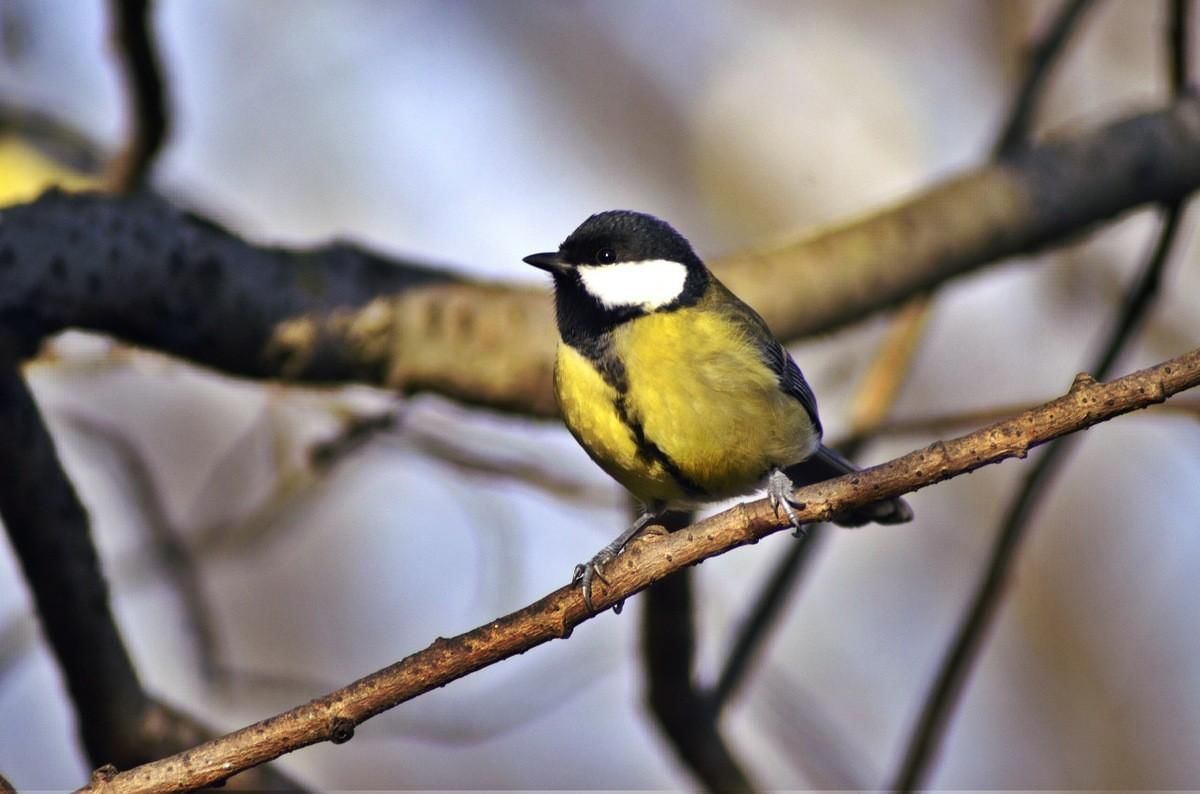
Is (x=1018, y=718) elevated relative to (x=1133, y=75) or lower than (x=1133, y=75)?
lower

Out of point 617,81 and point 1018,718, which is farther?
point 617,81

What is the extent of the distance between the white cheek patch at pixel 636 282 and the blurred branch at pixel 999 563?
1069mm

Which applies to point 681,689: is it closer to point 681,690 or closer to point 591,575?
point 681,690

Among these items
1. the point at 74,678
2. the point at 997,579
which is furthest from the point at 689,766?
the point at 74,678

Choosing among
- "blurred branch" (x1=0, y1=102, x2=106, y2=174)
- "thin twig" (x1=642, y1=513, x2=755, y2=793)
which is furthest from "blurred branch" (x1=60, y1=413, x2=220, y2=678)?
"thin twig" (x1=642, y1=513, x2=755, y2=793)

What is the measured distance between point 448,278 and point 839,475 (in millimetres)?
1036

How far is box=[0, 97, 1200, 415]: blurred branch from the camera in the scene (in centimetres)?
239

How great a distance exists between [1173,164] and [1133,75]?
4.03m

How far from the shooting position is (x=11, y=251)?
7.31ft

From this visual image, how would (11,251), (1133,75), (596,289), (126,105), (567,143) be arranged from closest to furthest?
(11,251), (596,289), (126,105), (1133,75), (567,143)

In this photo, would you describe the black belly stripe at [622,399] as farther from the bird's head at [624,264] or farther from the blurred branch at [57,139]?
the blurred branch at [57,139]

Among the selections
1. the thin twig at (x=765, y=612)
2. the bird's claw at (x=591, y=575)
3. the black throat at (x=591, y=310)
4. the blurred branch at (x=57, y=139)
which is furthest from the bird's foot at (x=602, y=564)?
the blurred branch at (x=57, y=139)

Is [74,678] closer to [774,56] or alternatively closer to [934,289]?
[934,289]

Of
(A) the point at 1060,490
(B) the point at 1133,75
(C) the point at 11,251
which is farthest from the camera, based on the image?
(A) the point at 1060,490
